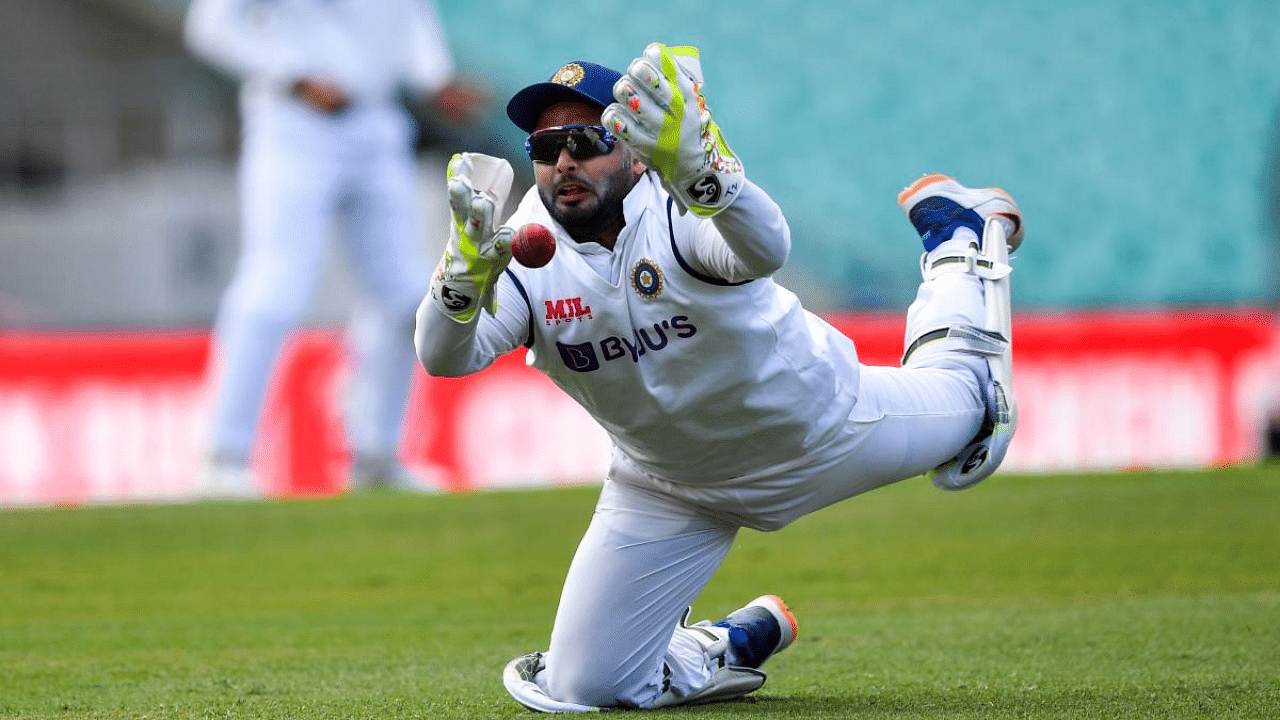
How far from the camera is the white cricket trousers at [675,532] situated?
4.55 metres

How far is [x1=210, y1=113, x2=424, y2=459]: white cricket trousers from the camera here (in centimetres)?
909

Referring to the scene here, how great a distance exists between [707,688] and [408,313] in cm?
519

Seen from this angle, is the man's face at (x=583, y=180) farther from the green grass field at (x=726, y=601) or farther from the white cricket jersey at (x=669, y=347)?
the green grass field at (x=726, y=601)

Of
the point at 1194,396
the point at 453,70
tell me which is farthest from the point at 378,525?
the point at 453,70

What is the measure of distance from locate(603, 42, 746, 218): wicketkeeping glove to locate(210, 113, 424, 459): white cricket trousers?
18.7ft

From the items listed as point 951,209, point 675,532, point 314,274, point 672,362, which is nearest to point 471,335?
point 672,362

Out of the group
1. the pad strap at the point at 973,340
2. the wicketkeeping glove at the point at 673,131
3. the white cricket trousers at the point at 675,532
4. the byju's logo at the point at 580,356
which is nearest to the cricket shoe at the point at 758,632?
the white cricket trousers at the point at 675,532

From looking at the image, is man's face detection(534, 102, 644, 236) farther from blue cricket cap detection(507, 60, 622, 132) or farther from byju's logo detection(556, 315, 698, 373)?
byju's logo detection(556, 315, 698, 373)

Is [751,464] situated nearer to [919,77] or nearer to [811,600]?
[811,600]

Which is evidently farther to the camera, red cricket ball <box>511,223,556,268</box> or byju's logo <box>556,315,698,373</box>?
byju's logo <box>556,315,698,373</box>

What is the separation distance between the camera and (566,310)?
165 inches

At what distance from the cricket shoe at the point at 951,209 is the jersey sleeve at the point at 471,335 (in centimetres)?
160

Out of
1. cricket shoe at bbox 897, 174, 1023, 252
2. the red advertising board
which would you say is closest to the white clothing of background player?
cricket shoe at bbox 897, 174, 1023, 252

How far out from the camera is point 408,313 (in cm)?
955
